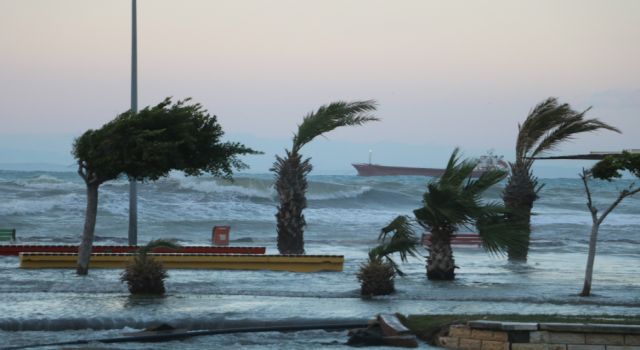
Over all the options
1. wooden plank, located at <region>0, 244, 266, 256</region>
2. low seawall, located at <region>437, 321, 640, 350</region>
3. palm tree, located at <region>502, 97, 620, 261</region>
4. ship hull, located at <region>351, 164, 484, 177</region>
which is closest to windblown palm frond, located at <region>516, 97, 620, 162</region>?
palm tree, located at <region>502, 97, 620, 261</region>

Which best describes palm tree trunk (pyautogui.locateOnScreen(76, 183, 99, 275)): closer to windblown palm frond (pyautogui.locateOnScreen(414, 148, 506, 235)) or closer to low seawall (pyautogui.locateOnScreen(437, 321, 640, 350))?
windblown palm frond (pyautogui.locateOnScreen(414, 148, 506, 235))

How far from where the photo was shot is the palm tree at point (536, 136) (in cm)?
2853

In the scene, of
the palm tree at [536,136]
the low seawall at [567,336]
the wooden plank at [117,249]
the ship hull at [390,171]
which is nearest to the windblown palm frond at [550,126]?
the palm tree at [536,136]

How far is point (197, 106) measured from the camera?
75.3 ft

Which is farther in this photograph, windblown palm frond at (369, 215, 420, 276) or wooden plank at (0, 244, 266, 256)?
wooden plank at (0, 244, 266, 256)

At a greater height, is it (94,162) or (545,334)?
(94,162)

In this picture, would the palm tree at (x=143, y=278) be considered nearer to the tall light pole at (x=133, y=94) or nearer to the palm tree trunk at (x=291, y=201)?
the tall light pole at (x=133, y=94)

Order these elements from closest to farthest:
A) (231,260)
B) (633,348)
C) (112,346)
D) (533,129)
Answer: (633,348) → (112,346) → (231,260) → (533,129)

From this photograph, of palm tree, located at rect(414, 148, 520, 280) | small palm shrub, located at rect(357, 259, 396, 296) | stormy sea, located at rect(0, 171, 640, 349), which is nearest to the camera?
stormy sea, located at rect(0, 171, 640, 349)

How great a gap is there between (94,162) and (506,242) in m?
8.77

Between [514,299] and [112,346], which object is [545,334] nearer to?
[112,346]

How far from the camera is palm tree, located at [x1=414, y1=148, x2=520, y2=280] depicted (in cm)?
2267

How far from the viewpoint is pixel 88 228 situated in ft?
75.3

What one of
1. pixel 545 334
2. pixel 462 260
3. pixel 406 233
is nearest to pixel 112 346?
pixel 545 334
